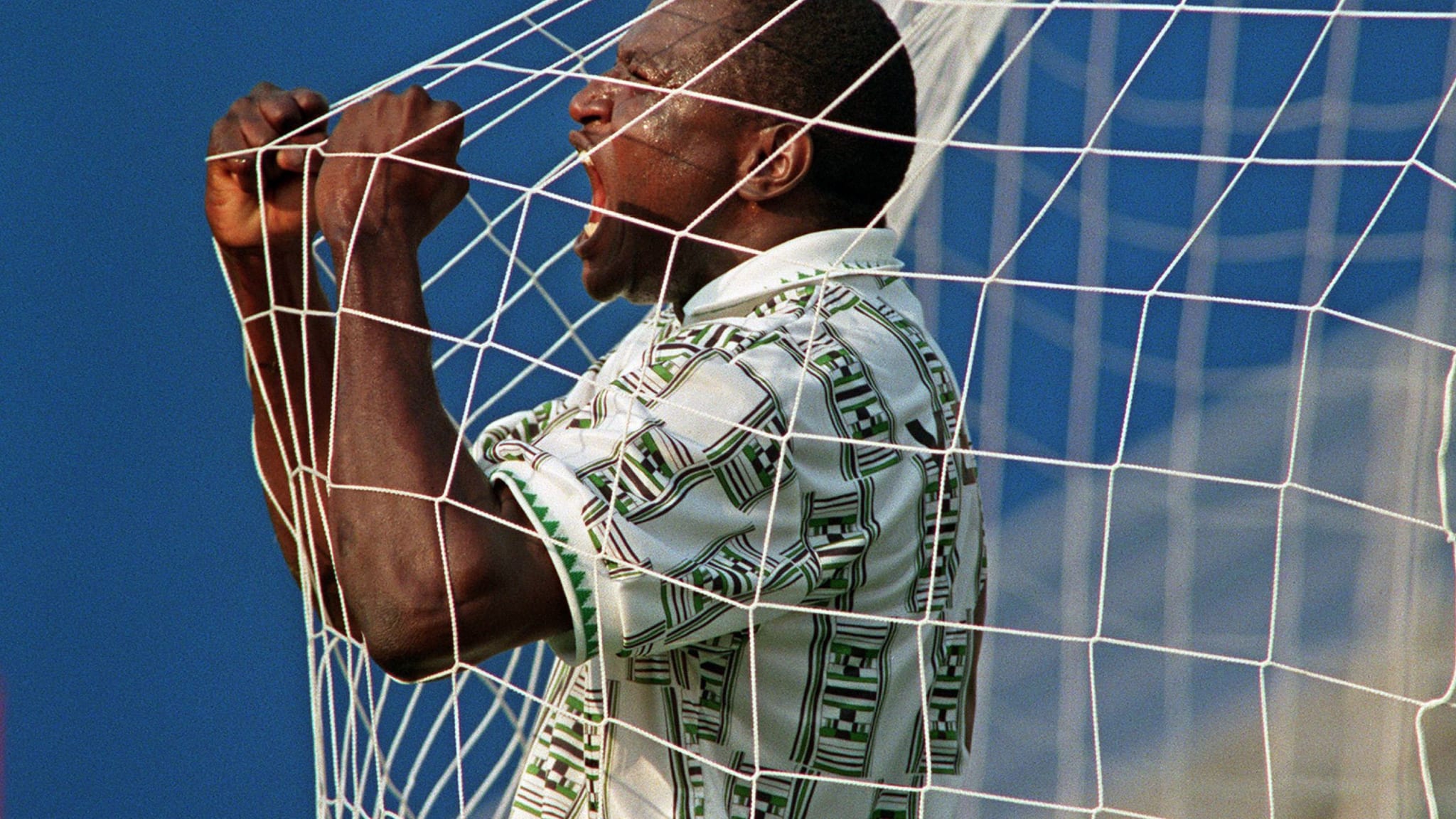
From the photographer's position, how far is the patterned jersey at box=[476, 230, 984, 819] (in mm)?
941

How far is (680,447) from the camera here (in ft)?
3.10

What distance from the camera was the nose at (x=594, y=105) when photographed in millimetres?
1201

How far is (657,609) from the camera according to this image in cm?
94

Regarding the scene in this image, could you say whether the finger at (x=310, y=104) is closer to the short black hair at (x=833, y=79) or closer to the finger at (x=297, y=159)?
the finger at (x=297, y=159)

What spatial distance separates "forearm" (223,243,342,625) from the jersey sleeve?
271 millimetres

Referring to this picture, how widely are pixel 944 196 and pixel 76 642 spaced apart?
1.46 metres

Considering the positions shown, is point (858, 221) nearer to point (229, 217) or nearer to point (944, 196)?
point (229, 217)

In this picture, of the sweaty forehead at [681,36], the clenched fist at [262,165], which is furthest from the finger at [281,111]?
the sweaty forehead at [681,36]

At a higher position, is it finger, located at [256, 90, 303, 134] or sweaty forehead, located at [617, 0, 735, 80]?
sweaty forehead, located at [617, 0, 735, 80]

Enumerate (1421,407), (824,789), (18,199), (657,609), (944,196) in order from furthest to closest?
(944,196), (1421,407), (18,199), (824,789), (657,609)

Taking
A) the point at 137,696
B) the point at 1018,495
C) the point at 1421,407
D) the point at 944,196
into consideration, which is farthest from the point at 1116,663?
the point at 137,696

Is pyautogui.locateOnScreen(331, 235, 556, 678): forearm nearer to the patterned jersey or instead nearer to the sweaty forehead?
the patterned jersey

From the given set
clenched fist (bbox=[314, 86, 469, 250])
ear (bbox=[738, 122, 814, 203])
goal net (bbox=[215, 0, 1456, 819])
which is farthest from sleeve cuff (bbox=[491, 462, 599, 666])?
goal net (bbox=[215, 0, 1456, 819])

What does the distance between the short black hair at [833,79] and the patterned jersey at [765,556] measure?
0.05 metres
